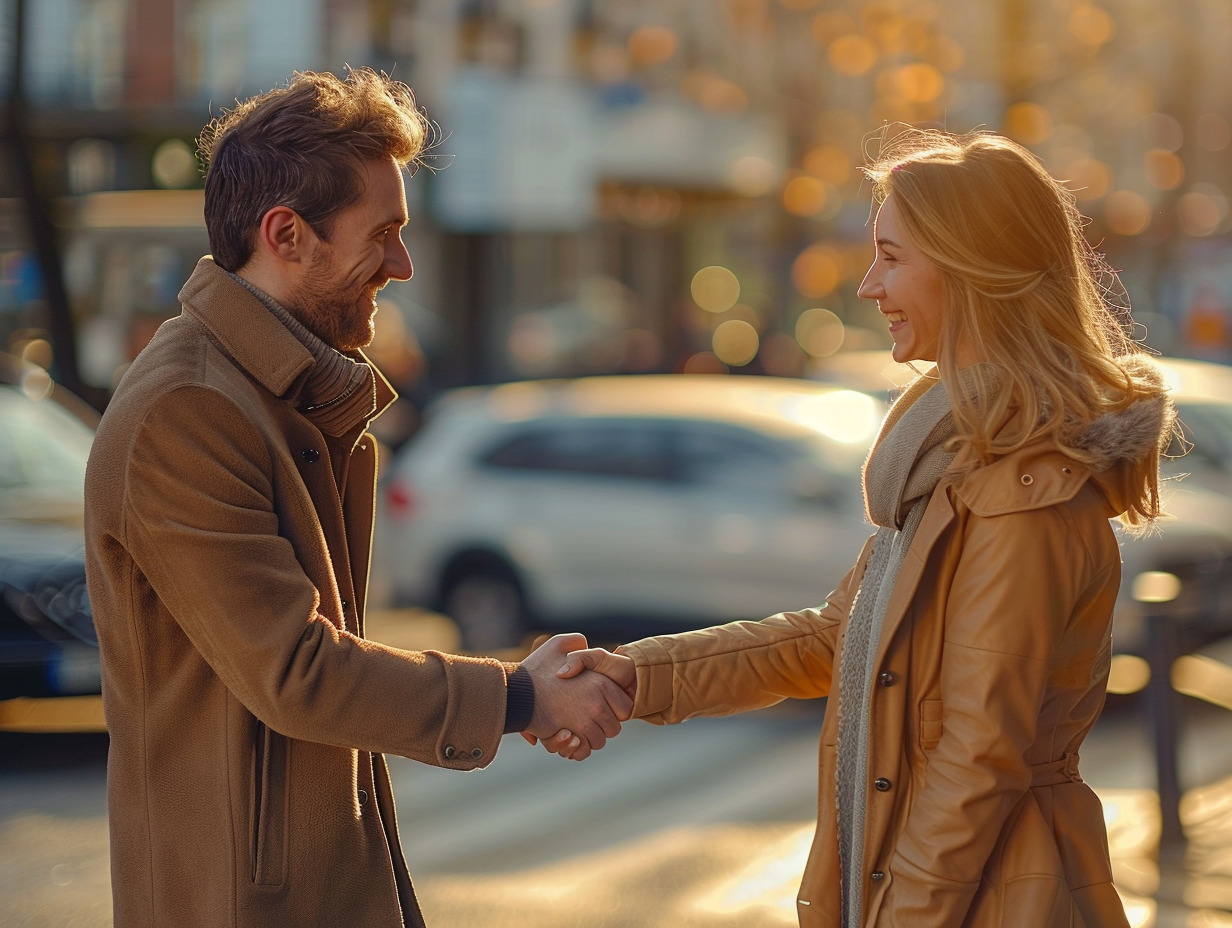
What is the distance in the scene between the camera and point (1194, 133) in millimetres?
30500

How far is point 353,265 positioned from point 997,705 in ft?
4.36

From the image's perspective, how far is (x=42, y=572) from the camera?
706cm

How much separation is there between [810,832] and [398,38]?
25445 mm

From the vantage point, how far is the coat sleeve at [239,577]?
243 centimetres

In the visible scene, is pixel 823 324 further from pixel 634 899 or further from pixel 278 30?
pixel 634 899

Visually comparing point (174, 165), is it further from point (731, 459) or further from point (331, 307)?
point (331, 307)

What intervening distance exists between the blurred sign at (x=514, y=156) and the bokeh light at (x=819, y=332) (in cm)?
595

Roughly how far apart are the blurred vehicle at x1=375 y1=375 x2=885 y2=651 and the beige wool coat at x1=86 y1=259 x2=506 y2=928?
251 inches

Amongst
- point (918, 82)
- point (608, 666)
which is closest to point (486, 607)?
point (608, 666)

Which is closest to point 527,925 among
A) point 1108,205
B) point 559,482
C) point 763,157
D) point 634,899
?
point 634,899

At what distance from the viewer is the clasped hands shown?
10.4 ft

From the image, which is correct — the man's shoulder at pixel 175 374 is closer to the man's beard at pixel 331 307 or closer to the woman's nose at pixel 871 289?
the man's beard at pixel 331 307

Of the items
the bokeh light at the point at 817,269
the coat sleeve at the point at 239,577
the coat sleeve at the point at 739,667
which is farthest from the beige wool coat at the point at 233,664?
the bokeh light at the point at 817,269

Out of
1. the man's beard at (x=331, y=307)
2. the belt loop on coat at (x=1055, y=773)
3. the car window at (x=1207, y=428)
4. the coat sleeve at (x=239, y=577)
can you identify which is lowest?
the car window at (x=1207, y=428)
